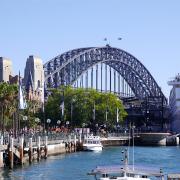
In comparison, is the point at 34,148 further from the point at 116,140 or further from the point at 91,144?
the point at 116,140

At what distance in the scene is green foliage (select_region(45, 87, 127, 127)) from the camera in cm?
18225

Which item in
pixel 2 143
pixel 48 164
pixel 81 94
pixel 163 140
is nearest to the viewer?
pixel 2 143

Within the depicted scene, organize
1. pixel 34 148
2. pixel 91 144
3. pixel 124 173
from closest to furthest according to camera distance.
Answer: pixel 124 173 < pixel 34 148 < pixel 91 144

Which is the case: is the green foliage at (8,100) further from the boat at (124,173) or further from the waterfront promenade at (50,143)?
the boat at (124,173)

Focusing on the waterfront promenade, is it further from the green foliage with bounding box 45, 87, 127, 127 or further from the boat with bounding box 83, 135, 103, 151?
the green foliage with bounding box 45, 87, 127, 127

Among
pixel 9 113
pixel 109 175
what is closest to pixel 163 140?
pixel 9 113

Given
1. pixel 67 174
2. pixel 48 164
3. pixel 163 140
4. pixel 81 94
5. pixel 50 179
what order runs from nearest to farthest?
pixel 50 179
pixel 67 174
pixel 48 164
pixel 163 140
pixel 81 94

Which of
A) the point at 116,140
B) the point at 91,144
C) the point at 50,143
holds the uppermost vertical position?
the point at 116,140

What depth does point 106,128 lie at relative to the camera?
188000mm

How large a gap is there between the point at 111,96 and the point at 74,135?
6602cm

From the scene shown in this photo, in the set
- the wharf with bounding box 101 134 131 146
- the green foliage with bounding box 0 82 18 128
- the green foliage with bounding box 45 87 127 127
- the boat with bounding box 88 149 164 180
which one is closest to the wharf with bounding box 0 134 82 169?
the green foliage with bounding box 0 82 18 128

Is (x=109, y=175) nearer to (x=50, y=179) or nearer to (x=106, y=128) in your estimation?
(x=50, y=179)

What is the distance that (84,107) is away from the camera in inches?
7210

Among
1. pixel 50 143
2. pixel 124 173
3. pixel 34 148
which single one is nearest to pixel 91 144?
pixel 50 143
